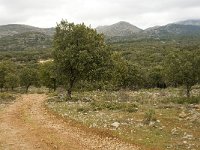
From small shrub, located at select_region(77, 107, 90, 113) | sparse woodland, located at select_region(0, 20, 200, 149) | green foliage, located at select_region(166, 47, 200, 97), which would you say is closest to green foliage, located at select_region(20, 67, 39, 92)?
sparse woodland, located at select_region(0, 20, 200, 149)

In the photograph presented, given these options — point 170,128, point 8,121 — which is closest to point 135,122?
point 170,128

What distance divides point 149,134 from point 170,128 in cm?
266

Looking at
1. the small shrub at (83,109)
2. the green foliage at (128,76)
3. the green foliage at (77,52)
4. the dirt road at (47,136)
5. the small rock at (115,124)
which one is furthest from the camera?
the green foliage at (128,76)

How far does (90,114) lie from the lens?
1319 inches

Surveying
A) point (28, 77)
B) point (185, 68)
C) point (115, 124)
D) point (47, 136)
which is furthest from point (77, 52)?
point (28, 77)

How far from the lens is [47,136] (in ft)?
84.3

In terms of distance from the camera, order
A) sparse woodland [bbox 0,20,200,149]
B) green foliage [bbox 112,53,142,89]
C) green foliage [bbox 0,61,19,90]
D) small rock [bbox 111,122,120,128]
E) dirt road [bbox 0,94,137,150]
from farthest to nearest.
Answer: green foliage [bbox 0,61,19,90] < green foliage [bbox 112,53,142,89] < small rock [bbox 111,122,120,128] < sparse woodland [bbox 0,20,200,149] < dirt road [bbox 0,94,137,150]

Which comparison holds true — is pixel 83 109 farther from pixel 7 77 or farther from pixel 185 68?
pixel 7 77

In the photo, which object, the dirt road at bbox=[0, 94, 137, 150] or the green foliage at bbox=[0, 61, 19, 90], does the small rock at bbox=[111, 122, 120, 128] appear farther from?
the green foliage at bbox=[0, 61, 19, 90]

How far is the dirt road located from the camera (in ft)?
74.9

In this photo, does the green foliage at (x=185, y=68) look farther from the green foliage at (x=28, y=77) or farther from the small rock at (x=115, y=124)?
the green foliage at (x=28, y=77)

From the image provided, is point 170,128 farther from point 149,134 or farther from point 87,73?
point 87,73

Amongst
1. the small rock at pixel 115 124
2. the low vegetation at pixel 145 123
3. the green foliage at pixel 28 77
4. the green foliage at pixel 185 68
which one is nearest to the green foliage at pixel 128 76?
the green foliage at pixel 28 77

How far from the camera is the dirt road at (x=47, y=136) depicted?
22828mm
